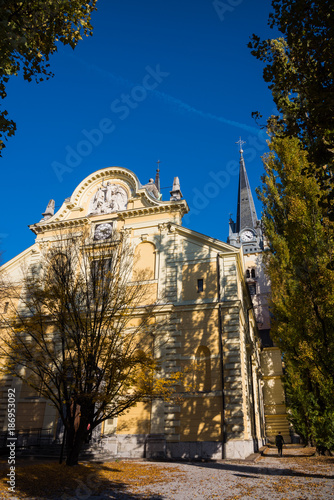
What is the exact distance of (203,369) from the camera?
18109 millimetres

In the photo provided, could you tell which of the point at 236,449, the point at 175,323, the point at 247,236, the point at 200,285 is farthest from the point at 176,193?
the point at 247,236

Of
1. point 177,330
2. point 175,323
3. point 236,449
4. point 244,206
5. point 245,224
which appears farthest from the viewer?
point 244,206

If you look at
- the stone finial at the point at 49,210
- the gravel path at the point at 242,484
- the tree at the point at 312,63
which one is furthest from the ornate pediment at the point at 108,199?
the tree at the point at 312,63

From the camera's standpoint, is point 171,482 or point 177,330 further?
point 177,330

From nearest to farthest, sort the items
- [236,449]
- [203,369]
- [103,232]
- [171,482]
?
[171,482], [236,449], [203,369], [103,232]

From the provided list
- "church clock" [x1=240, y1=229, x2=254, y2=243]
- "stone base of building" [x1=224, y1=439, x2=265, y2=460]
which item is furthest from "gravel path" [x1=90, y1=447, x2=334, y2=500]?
"church clock" [x1=240, y1=229, x2=254, y2=243]

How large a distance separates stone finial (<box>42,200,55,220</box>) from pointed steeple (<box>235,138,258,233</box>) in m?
40.2

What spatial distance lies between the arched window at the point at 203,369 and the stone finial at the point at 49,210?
48.1 feet

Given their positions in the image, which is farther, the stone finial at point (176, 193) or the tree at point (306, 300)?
the stone finial at point (176, 193)

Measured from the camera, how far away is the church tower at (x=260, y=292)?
3331 cm

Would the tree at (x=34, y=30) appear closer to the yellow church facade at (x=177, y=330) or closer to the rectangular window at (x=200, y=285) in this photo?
the yellow church facade at (x=177, y=330)

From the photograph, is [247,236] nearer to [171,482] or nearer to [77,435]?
[77,435]

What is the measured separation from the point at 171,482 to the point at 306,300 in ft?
31.2

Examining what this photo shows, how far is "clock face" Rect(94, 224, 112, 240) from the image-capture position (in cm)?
2344
